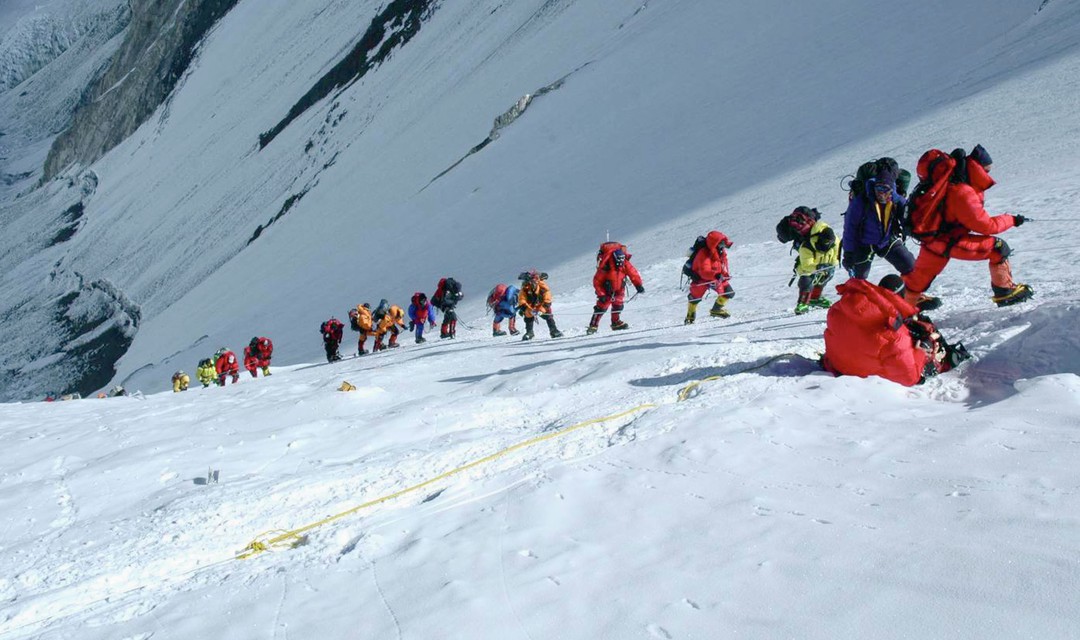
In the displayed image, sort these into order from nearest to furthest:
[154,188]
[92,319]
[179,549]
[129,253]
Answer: [179,549]
[92,319]
[129,253]
[154,188]

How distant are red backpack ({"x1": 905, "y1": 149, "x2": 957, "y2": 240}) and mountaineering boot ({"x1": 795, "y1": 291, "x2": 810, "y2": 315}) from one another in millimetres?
2279

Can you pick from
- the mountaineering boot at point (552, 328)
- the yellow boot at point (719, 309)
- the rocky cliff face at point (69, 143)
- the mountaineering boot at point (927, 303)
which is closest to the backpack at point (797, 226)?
the yellow boot at point (719, 309)

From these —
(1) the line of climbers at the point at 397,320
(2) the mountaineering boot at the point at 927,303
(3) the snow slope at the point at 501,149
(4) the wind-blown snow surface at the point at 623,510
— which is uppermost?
(3) the snow slope at the point at 501,149

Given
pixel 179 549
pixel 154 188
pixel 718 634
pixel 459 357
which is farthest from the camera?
pixel 154 188

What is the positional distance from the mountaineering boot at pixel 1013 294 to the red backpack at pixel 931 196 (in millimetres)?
560

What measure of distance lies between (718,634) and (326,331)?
45.7ft

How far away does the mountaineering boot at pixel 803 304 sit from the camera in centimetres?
783

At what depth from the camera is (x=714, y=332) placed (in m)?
7.41

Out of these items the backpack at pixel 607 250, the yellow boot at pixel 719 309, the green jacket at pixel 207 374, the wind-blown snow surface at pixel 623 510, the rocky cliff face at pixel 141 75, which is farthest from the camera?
the rocky cliff face at pixel 141 75

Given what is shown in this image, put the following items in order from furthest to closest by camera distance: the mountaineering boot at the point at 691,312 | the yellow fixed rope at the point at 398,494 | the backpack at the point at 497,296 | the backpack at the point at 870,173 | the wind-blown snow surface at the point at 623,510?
the backpack at the point at 497,296
the mountaineering boot at the point at 691,312
the backpack at the point at 870,173
the yellow fixed rope at the point at 398,494
the wind-blown snow surface at the point at 623,510

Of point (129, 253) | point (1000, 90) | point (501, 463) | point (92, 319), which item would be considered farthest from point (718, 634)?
point (129, 253)

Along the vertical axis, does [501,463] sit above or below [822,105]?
below

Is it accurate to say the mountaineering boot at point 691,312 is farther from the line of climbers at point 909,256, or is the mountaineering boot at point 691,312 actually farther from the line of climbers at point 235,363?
the line of climbers at point 235,363

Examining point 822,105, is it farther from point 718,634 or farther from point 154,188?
point 154,188
